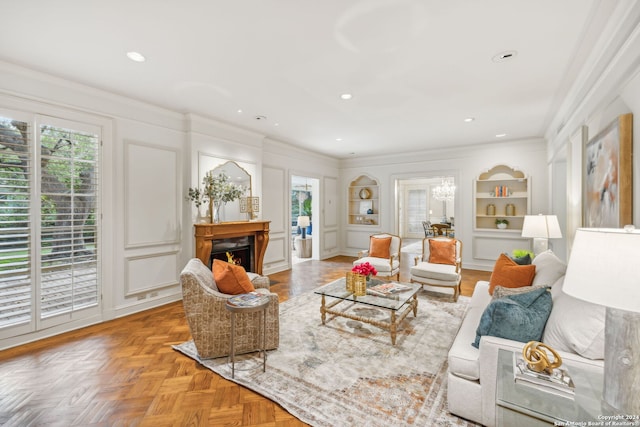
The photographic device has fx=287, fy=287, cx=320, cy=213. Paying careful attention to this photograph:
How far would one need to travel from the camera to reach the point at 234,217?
15.9 feet

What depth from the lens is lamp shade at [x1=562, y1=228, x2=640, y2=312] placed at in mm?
903

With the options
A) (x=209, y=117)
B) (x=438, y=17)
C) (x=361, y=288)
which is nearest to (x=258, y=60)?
(x=438, y=17)

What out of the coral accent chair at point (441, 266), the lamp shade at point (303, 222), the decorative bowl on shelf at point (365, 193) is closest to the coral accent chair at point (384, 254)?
the coral accent chair at point (441, 266)

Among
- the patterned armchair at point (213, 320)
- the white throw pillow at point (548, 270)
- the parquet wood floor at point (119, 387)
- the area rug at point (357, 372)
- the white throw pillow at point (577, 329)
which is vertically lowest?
the parquet wood floor at point (119, 387)

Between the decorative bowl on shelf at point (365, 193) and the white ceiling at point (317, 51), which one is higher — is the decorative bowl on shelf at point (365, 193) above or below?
below

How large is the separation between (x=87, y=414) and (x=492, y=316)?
2710mm

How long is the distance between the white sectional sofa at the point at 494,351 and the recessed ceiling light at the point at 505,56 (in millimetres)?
1983

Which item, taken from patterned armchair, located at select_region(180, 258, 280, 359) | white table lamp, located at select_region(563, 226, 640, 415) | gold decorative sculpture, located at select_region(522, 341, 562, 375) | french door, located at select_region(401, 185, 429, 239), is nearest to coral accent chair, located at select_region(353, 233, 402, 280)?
patterned armchair, located at select_region(180, 258, 280, 359)

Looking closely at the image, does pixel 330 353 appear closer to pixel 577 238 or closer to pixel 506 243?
pixel 577 238

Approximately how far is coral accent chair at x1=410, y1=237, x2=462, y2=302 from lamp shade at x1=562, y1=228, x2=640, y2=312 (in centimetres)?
307

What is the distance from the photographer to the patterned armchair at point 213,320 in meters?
2.41

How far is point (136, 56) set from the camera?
2582 millimetres

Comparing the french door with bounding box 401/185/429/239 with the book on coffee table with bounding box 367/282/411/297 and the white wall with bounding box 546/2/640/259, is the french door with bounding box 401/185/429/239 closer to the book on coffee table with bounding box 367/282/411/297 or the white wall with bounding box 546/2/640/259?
the white wall with bounding box 546/2/640/259

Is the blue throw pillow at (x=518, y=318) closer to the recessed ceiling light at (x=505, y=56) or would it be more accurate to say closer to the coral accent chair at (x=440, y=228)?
A: the recessed ceiling light at (x=505, y=56)
